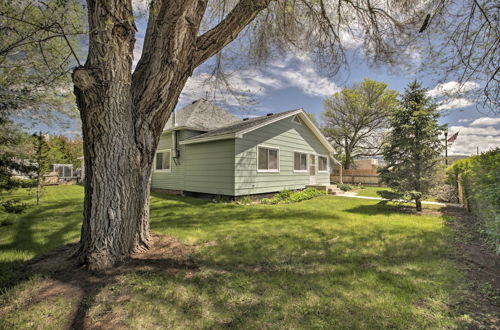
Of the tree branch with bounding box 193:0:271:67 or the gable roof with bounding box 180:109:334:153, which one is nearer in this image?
the tree branch with bounding box 193:0:271:67

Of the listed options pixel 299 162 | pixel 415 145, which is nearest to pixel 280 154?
pixel 299 162

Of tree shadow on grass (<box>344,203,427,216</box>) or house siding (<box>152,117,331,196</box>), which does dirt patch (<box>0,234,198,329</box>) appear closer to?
house siding (<box>152,117,331,196</box>)

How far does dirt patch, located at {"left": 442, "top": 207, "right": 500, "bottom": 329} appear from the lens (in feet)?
7.38

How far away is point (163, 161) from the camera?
13797mm

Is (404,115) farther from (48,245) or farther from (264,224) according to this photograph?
(48,245)

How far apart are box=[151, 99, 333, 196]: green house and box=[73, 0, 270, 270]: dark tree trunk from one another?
16.5 ft

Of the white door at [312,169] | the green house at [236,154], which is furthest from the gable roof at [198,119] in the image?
the white door at [312,169]

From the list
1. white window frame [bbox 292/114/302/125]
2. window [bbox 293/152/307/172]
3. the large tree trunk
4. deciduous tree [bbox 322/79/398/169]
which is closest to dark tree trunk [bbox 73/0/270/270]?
the large tree trunk

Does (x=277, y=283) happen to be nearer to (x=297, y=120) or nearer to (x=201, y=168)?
(x=201, y=168)

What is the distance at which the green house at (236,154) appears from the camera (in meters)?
10.2

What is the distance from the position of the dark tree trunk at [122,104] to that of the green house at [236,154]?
503 centimetres

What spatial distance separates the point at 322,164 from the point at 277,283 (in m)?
14.6

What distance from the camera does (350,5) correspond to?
651cm

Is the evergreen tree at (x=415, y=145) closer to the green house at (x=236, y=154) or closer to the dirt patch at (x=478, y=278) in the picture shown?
the dirt patch at (x=478, y=278)
